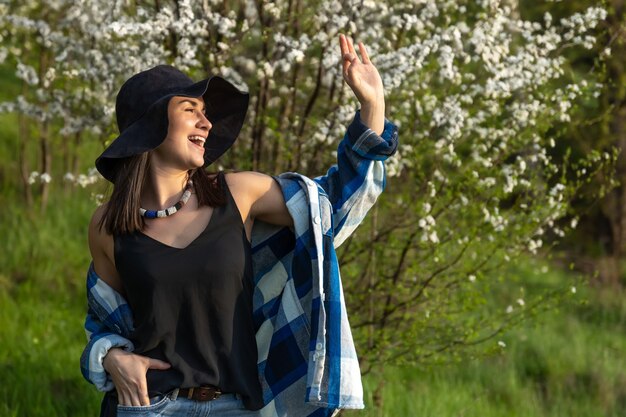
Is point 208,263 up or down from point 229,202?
down

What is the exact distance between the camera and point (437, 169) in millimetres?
5652

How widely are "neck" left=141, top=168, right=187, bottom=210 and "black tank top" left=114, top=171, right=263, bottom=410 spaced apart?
0.13 m

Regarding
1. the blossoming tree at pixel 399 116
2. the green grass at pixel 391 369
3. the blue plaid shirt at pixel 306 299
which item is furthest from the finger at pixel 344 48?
the green grass at pixel 391 369

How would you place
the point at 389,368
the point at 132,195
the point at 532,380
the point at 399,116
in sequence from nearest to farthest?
the point at 132,195, the point at 399,116, the point at 389,368, the point at 532,380

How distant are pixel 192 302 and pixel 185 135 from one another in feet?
1.63

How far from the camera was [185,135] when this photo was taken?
10.5ft

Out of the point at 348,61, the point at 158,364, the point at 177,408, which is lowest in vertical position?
the point at 177,408

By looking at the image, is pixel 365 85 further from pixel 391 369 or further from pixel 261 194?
pixel 391 369

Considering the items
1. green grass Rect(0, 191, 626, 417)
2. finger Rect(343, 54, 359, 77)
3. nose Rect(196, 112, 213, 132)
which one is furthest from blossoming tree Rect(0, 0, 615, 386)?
finger Rect(343, 54, 359, 77)

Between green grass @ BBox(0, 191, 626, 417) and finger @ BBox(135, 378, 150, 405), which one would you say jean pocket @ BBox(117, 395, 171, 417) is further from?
green grass @ BBox(0, 191, 626, 417)

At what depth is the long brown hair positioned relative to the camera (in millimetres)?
3162

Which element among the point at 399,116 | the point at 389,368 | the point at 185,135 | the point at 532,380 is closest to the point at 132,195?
the point at 185,135

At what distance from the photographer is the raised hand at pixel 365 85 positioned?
120 inches

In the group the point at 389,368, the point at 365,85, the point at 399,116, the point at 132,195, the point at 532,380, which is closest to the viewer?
the point at 365,85
